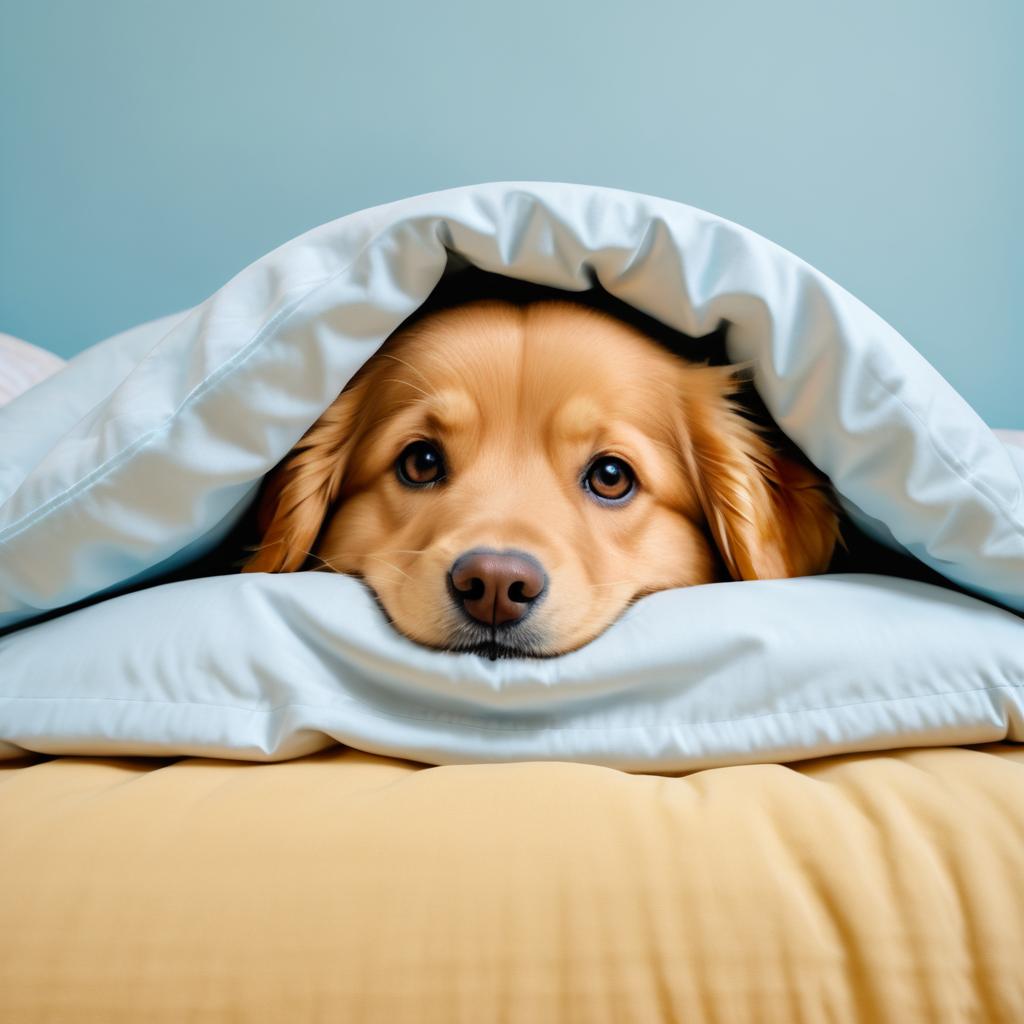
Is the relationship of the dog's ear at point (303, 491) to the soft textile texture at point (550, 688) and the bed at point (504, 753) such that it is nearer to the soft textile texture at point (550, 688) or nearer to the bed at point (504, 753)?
the bed at point (504, 753)

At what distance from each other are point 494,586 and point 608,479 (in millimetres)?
517

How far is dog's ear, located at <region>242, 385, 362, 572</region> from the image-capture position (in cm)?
194

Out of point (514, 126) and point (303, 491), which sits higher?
point (514, 126)

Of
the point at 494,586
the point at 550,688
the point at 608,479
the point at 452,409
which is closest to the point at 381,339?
the point at 452,409

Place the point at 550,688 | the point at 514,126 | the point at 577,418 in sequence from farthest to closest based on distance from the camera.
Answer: the point at 514,126 → the point at 577,418 → the point at 550,688

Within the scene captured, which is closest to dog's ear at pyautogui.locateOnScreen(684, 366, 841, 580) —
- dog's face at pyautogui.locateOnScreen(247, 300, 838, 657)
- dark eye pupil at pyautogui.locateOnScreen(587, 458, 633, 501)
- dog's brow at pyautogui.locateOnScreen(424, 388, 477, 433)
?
dog's face at pyautogui.locateOnScreen(247, 300, 838, 657)


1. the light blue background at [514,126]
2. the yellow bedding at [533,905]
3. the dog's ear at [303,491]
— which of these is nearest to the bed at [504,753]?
the yellow bedding at [533,905]

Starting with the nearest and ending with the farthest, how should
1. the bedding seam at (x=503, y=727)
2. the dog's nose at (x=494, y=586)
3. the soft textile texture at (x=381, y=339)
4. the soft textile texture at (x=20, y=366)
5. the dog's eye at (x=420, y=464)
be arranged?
the bedding seam at (x=503, y=727), the soft textile texture at (x=381, y=339), the dog's nose at (x=494, y=586), the dog's eye at (x=420, y=464), the soft textile texture at (x=20, y=366)

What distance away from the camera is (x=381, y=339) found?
1624mm

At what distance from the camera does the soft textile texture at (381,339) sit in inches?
54.9

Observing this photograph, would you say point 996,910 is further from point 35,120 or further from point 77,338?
point 35,120

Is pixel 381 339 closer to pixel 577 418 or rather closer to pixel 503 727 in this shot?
pixel 577 418

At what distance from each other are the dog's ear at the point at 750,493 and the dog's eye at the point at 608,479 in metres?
0.18

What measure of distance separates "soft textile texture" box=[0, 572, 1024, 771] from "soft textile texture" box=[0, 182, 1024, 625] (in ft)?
0.52
